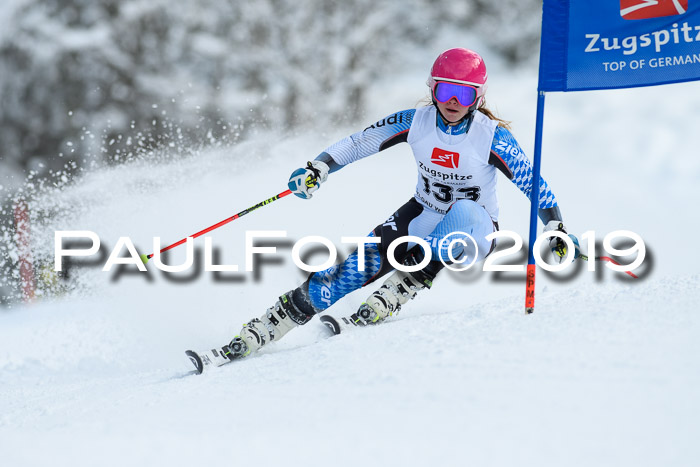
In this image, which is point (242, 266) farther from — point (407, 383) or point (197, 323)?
point (407, 383)

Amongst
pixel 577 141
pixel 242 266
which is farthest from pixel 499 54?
pixel 242 266

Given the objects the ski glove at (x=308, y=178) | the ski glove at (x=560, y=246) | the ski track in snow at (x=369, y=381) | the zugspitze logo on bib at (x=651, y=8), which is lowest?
the ski track in snow at (x=369, y=381)

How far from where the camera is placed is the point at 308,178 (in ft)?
12.2

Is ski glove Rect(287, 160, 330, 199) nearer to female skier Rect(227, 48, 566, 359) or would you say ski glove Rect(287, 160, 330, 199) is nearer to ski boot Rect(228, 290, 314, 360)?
female skier Rect(227, 48, 566, 359)

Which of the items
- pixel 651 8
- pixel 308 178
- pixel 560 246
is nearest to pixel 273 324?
pixel 308 178

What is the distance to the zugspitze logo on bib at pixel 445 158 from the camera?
138 inches

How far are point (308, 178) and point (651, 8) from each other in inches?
69.6

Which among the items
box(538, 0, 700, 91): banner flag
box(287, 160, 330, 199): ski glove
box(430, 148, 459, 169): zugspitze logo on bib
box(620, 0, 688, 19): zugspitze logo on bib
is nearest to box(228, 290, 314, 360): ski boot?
box(287, 160, 330, 199): ski glove

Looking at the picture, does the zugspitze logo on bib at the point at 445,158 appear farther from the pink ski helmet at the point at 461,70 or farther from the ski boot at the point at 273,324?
the ski boot at the point at 273,324

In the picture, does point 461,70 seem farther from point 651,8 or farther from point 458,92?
point 651,8

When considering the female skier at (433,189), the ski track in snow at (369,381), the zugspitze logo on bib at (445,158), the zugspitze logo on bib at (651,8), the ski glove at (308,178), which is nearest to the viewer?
the ski track in snow at (369,381)

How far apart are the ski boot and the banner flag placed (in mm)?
1677

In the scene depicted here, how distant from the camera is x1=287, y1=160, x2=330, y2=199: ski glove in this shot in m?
3.73

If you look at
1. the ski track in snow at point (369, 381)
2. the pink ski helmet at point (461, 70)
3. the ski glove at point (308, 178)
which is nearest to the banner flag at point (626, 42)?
the pink ski helmet at point (461, 70)
